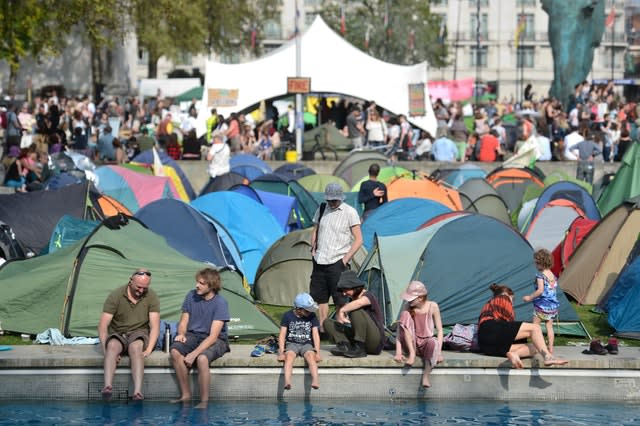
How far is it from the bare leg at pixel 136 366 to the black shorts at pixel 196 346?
33 centimetres

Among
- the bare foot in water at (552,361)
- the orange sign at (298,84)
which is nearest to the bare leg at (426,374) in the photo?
the bare foot in water at (552,361)

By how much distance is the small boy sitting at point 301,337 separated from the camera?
12.2 metres

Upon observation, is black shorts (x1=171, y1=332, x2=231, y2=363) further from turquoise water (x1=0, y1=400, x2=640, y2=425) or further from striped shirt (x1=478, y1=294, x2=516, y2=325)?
striped shirt (x1=478, y1=294, x2=516, y2=325)

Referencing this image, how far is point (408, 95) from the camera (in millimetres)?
35906

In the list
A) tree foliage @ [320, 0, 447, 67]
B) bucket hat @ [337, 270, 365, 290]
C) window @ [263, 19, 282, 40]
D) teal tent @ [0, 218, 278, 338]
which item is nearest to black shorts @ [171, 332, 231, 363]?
bucket hat @ [337, 270, 365, 290]

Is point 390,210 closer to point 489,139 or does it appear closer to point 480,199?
point 480,199

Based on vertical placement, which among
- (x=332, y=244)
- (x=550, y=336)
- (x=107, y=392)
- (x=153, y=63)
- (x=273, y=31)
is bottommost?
(x=107, y=392)

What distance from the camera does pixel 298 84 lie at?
3431 centimetres

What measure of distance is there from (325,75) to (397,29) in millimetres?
47110

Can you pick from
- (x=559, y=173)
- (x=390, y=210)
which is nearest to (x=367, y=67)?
(x=559, y=173)

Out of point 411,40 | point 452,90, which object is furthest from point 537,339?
point 411,40

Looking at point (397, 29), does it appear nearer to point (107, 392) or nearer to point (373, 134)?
point (373, 134)

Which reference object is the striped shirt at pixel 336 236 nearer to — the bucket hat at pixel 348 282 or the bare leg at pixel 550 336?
the bucket hat at pixel 348 282

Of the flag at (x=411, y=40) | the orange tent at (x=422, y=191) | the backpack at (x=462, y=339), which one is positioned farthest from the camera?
the flag at (x=411, y=40)
